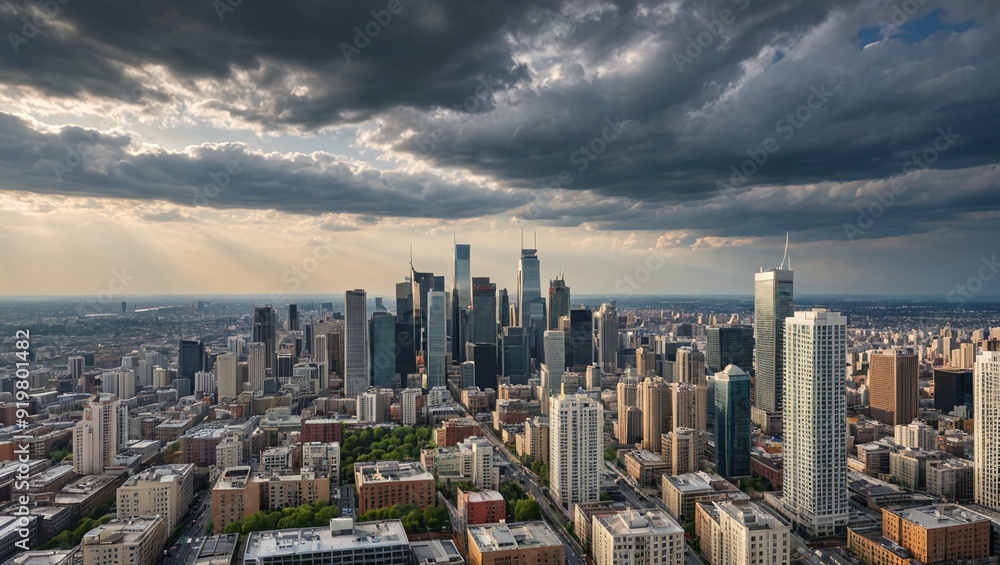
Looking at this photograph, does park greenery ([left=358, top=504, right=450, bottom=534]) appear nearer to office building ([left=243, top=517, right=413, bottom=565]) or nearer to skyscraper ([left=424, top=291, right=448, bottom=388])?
office building ([left=243, top=517, right=413, bottom=565])

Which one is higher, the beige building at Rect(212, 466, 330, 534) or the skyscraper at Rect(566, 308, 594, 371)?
the skyscraper at Rect(566, 308, 594, 371)

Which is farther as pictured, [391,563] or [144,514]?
[144,514]

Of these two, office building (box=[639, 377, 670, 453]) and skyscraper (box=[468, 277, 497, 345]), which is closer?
office building (box=[639, 377, 670, 453])

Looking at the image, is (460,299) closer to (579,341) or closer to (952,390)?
(579,341)

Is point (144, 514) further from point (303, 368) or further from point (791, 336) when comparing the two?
point (303, 368)

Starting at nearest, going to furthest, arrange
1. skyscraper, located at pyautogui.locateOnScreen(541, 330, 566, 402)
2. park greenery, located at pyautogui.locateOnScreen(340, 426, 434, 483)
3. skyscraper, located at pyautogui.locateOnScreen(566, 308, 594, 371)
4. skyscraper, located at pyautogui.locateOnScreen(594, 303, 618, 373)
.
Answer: park greenery, located at pyautogui.locateOnScreen(340, 426, 434, 483) < skyscraper, located at pyautogui.locateOnScreen(541, 330, 566, 402) < skyscraper, located at pyautogui.locateOnScreen(594, 303, 618, 373) < skyscraper, located at pyautogui.locateOnScreen(566, 308, 594, 371)

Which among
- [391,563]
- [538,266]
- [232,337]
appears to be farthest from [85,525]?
[538,266]

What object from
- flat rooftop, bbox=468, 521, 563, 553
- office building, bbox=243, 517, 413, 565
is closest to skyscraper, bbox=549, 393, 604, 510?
flat rooftop, bbox=468, 521, 563, 553
